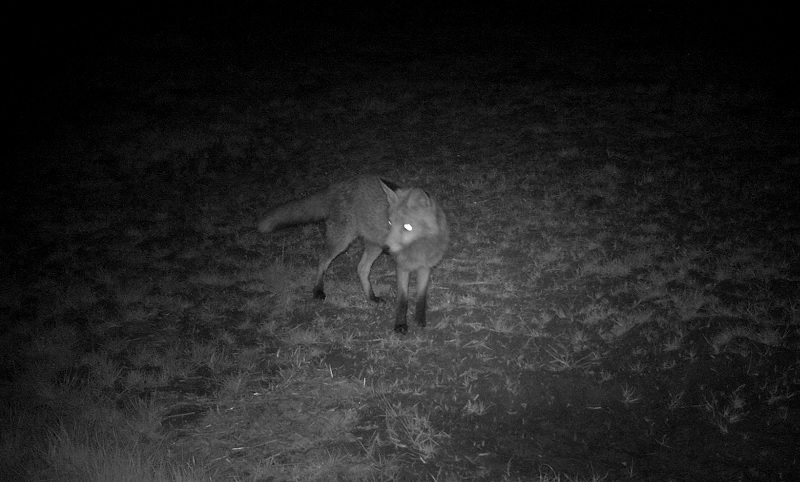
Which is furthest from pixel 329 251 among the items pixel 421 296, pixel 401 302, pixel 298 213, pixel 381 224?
pixel 421 296

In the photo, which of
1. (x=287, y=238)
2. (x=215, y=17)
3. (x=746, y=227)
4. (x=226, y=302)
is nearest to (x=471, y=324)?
(x=226, y=302)

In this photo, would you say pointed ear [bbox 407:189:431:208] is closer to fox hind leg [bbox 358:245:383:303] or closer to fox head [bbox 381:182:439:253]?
fox head [bbox 381:182:439:253]

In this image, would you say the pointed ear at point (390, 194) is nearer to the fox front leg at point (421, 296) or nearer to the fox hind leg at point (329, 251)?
the fox front leg at point (421, 296)

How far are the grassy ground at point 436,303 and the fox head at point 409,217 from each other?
1.06 metres

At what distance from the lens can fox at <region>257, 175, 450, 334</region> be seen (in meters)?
6.50

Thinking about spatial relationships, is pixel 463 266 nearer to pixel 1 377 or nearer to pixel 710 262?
pixel 710 262

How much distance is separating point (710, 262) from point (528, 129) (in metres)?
5.94

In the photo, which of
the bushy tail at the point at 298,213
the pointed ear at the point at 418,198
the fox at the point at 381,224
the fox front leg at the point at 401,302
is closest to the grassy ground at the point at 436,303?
the fox front leg at the point at 401,302

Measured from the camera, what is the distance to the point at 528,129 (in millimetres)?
12664

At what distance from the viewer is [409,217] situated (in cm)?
644

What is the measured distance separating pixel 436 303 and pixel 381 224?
1.20m

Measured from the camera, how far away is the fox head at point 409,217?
254 inches

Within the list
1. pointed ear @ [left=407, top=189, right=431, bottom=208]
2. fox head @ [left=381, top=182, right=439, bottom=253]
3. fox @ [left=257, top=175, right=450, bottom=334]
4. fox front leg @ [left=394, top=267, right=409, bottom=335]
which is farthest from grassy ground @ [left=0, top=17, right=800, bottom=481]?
pointed ear @ [left=407, top=189, right=431, bottom=208]

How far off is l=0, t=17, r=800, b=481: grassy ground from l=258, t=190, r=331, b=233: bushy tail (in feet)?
2.54
